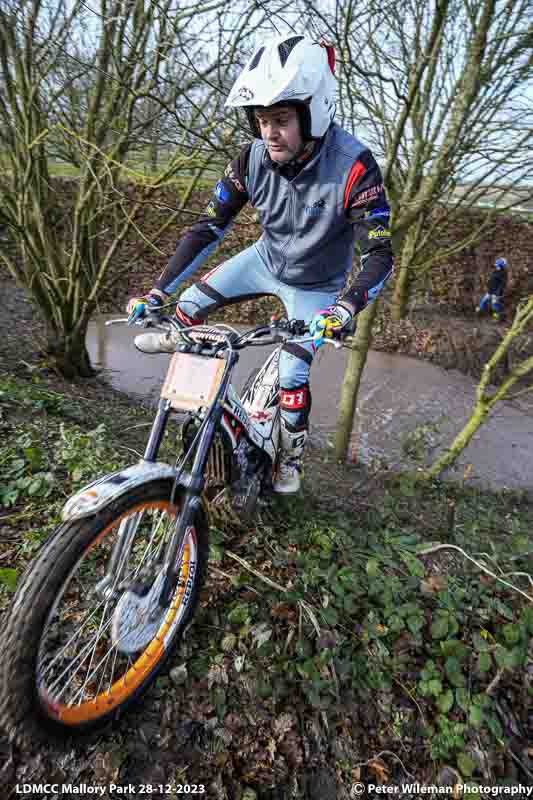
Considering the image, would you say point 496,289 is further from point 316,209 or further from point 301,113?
point 301,113

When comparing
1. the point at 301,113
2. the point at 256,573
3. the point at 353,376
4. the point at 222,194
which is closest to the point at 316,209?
the point at 301,113

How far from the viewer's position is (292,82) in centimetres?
193

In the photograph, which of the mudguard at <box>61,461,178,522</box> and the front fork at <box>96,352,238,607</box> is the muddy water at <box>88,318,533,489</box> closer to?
the front fork at <box>96,352,238,607</box>

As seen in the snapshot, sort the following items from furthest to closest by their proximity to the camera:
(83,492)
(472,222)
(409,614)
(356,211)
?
(472,222) < (356,211) < (409,614) < (83,492)

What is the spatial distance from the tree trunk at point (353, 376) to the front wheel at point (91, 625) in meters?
3.67

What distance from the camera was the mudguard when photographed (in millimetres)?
1387

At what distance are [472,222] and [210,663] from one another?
50.6ft

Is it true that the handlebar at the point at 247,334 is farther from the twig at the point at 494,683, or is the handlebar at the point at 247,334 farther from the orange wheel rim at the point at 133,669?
the twig at the point at 494,683

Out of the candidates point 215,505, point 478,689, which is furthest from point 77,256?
point 478,689

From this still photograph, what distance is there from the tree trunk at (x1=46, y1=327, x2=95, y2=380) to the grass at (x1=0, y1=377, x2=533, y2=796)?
3.14 m

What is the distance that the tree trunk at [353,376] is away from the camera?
17.1ft

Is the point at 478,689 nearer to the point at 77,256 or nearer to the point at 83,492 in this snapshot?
the point at 83,492

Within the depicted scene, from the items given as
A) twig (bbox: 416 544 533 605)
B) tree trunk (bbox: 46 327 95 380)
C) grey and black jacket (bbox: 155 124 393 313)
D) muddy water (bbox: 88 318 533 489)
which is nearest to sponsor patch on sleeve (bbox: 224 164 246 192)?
grey and black jacket (bbox: 155 124 393 313)

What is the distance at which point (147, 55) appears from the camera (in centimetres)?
442
